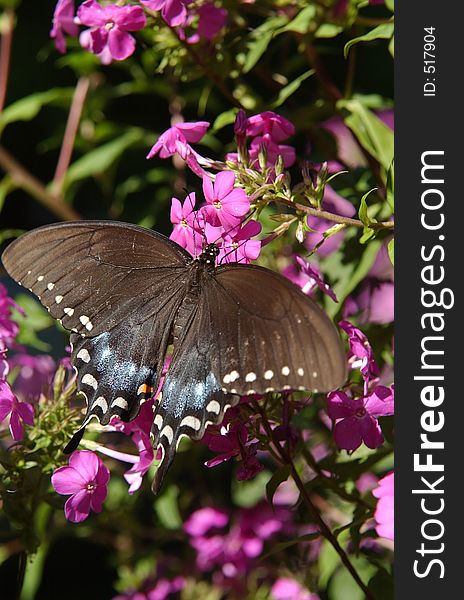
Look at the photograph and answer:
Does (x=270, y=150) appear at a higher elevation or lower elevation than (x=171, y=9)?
lower

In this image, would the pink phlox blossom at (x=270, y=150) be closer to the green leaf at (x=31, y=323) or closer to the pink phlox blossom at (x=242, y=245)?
the pink phlox blossom at (x=242, y=245)

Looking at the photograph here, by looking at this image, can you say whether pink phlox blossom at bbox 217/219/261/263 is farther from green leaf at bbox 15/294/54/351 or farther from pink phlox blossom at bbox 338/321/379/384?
green leaf at bbox 15/294/54/351

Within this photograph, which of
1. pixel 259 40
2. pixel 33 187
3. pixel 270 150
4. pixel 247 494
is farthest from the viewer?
pixel 247 494

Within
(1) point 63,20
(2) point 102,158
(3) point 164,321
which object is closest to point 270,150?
(3) point 164,321

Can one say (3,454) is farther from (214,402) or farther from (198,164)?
(198,164)

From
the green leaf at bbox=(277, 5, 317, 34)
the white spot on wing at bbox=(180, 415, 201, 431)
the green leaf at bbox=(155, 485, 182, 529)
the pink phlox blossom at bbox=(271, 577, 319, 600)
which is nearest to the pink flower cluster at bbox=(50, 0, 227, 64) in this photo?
the green leaf at bbox=(277, 5, 317, 34)

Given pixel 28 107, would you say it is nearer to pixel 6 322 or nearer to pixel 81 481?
pixel 6 322

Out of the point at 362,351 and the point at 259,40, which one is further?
the point at 259,40
